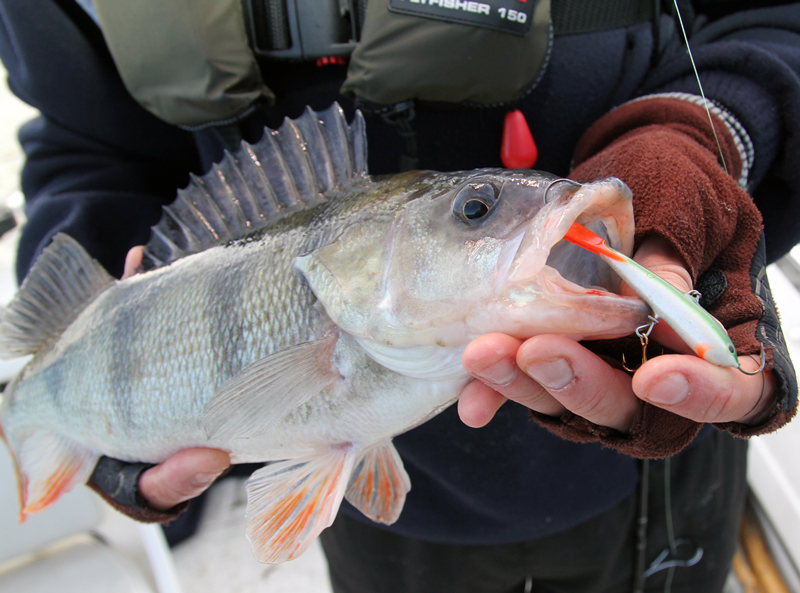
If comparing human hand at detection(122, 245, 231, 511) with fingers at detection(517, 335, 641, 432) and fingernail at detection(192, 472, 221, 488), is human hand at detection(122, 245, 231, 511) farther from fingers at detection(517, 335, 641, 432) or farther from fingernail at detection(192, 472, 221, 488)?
fingers at detection(517, 335, 641, 432)

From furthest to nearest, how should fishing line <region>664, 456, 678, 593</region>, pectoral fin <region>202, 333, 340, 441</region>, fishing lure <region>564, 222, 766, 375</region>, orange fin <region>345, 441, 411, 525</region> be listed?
fishing line <region>664, 456, 678, 593</region> → orange fin <region>345, 441, 411, 525</region> → pectoral fin <region>202, 333, 340, 441</region> → fishing lure <region>564, 222, 766, 375</region>

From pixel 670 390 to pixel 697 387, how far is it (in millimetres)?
29

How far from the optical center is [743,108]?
36.3 inches

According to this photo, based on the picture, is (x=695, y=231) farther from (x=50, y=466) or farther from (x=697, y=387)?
(x=50, y=466)

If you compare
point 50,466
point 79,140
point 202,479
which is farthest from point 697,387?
point 79,140

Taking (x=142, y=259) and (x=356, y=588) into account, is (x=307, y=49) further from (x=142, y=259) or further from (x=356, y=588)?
(x=356, y=588)

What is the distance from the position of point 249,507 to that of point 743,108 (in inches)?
45.4

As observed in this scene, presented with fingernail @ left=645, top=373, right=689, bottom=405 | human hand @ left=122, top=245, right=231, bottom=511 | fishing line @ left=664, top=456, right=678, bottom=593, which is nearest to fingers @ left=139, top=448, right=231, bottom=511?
human hand @ left=122, top=245, right=231, bottom=511

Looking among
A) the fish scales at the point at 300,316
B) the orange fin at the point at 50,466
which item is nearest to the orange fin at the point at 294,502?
the fish scales at the point at 300,316

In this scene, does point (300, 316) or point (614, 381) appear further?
point (300, 316)

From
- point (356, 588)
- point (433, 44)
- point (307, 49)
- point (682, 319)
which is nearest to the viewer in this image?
point (682, 319)

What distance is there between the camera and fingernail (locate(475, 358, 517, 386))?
0.56 m

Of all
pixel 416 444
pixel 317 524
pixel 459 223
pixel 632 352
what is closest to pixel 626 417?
pixel 632 352

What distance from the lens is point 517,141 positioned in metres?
1.07
